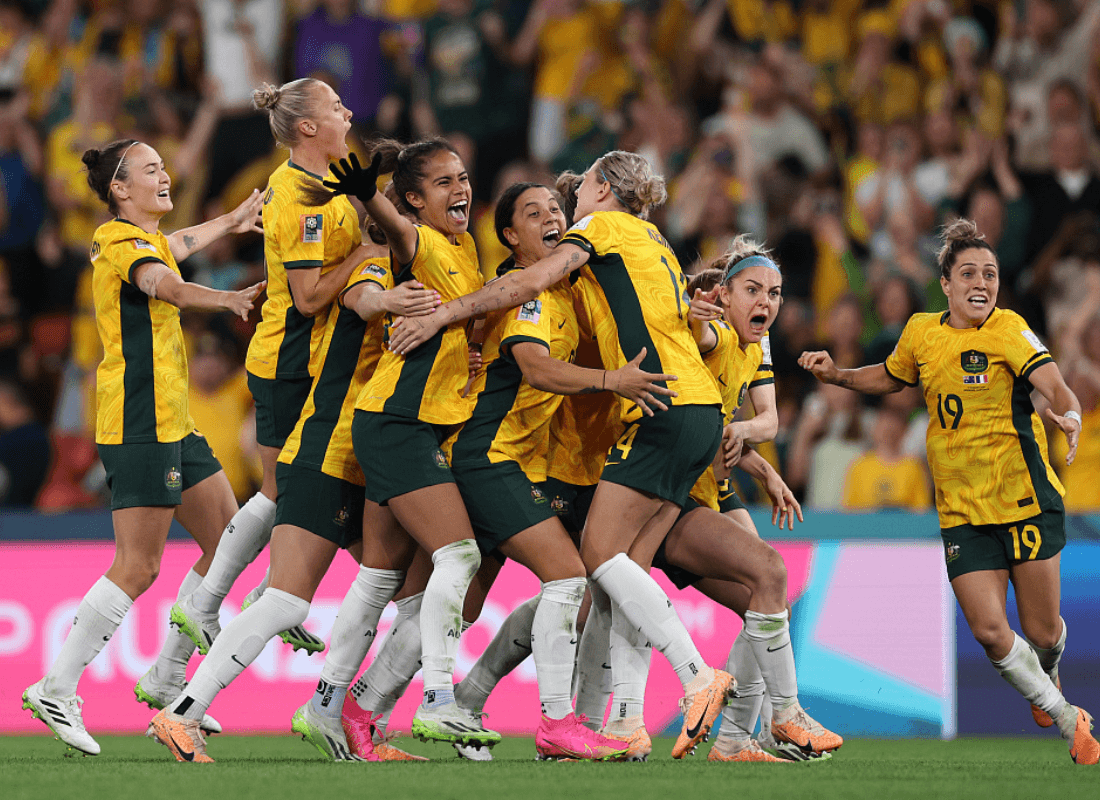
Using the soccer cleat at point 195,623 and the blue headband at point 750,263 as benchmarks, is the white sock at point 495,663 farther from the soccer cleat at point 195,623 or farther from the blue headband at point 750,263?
the blue headband at point 750,263

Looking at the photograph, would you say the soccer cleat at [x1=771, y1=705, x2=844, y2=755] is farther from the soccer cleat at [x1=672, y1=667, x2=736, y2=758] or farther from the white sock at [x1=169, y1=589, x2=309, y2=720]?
the white sock at [x1=169, y1=589, x2=309, y2=720]

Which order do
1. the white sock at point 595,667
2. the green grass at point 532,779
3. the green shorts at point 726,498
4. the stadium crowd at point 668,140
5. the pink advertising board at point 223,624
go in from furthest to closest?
the stadium crowd at point 668,140, the pink advertising board at point 223,624, the green shorts at point 726,498, the white sock at point 595,667, the green grass at point 532,779

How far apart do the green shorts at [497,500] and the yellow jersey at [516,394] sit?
0.15 ft

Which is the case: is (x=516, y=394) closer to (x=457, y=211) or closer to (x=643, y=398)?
(x=643, y=398)

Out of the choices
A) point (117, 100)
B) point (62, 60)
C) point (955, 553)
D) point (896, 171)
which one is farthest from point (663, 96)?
point (955, 553)

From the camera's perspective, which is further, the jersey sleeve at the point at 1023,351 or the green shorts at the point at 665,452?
the jersey sleeve at the point at 1023,351

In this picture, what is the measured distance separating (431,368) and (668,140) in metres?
6.29

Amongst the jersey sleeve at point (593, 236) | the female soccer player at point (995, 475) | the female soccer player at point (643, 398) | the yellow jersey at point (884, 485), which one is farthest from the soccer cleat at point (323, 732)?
the yellow jersey at point (884, 485)

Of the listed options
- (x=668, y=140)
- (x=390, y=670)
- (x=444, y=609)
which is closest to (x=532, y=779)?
(x=444, y=609)

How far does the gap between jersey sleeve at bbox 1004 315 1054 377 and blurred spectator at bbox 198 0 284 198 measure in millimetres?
7345

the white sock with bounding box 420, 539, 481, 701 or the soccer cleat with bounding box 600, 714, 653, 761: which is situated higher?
the white sock with bounding box 420, 539, 481, 701

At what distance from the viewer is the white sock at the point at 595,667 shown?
5.53m

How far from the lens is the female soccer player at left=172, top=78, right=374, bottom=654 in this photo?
5316 mm

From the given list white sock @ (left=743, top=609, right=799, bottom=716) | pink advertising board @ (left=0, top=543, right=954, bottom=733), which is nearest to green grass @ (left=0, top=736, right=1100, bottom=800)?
white sock @ (left=743, top=609, right=799, bottom=716)
